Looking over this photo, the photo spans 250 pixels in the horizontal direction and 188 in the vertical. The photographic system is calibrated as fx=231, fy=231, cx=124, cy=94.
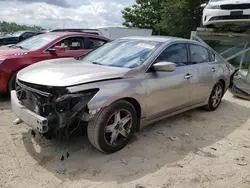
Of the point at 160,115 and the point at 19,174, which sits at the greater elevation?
the point at 160,115

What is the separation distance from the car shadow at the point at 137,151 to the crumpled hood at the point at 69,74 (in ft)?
2.82

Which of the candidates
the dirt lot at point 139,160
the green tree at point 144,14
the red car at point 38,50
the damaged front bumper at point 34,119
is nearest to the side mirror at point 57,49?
the red car at point 38,50

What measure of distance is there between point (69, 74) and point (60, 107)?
43 centimetres

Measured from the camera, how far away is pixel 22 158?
284cm

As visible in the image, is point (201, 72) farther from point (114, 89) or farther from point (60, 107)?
point (60, 107)

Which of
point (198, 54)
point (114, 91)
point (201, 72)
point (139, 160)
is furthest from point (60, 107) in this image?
point (198, 54)

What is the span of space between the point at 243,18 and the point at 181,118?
3696mm

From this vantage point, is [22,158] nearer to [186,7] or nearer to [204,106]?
[204,106]

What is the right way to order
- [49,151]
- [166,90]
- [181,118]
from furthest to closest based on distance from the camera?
[181,118] → [166,90] → [49,151]

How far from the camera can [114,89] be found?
279 cm

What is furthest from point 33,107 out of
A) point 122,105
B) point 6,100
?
point 6,100

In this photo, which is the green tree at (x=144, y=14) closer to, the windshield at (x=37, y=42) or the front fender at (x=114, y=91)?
the windshield at (x=37, y=42)

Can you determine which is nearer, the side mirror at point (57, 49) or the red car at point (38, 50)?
the red car at point (38, 50)

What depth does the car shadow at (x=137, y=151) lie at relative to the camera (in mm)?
2666
